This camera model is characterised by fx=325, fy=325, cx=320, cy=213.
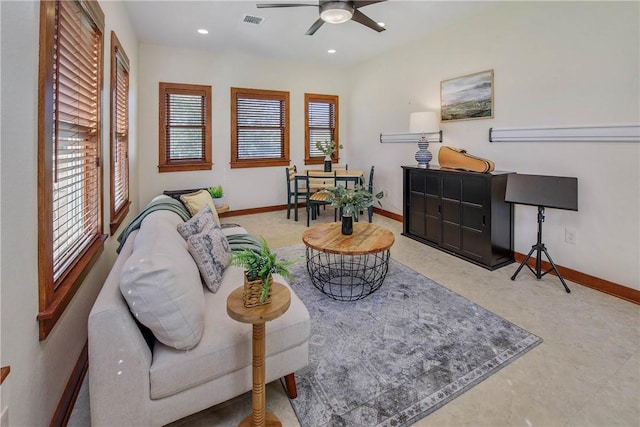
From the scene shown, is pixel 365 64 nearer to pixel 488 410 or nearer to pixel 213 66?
pixel 213 66

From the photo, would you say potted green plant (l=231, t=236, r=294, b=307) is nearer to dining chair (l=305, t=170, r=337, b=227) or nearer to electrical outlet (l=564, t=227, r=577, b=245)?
electrical outlet (l=564, t=227, r=577, b=245)

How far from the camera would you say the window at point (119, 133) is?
2816mm

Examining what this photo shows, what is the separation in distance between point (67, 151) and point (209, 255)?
929mm

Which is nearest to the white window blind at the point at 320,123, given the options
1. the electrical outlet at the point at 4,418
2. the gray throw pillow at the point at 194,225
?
the gray throw pillow at the point at 194,225

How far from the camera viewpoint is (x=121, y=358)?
1227 mm

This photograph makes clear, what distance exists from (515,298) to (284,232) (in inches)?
122

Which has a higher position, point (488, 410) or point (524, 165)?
point (524, 165)

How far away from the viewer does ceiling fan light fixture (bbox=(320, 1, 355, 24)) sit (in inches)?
122

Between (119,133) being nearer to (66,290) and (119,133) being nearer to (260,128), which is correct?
(66,290)

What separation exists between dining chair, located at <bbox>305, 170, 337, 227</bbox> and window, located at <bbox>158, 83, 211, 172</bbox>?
1809mm

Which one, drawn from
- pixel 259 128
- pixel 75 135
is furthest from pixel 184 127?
pixel 75 135

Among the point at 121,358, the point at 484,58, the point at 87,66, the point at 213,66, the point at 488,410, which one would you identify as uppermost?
the point at 213,66

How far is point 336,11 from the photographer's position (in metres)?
3.15

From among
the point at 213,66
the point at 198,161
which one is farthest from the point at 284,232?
the point at 213,66
